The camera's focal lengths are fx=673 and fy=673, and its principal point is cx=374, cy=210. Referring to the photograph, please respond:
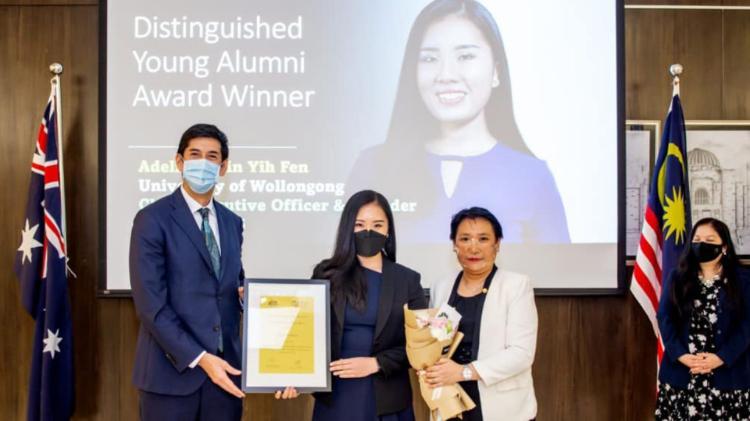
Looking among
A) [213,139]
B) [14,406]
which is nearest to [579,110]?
[213,139]

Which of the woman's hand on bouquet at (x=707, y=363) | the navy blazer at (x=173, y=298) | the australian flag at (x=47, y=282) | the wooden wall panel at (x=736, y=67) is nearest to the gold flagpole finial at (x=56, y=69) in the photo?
the australian flag at (x=47, y=282)

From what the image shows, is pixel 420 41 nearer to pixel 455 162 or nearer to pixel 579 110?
pixel 455 162

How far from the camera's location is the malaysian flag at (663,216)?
3.52 metres

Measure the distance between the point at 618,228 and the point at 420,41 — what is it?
58.5 inches

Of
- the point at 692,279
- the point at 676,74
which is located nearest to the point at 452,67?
the point at 676,74

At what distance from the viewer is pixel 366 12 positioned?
144 inches

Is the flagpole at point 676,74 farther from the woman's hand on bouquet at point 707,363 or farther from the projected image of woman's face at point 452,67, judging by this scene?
the woman's hand on bouquet at point 707,363

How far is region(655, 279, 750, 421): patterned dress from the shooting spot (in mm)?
3021

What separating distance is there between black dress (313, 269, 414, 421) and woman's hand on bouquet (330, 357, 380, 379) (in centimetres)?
4

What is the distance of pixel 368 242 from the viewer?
2.31m

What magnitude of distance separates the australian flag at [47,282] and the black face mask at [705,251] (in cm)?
310

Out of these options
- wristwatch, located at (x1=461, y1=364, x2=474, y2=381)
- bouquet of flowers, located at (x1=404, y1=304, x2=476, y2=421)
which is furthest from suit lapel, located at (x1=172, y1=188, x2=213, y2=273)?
wristwatch, located at (x1=461, y1=364, x2=474, y2=381)

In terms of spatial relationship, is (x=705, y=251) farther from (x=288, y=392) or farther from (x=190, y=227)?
(x=190, y=227)

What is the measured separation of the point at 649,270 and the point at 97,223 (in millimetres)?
2984
